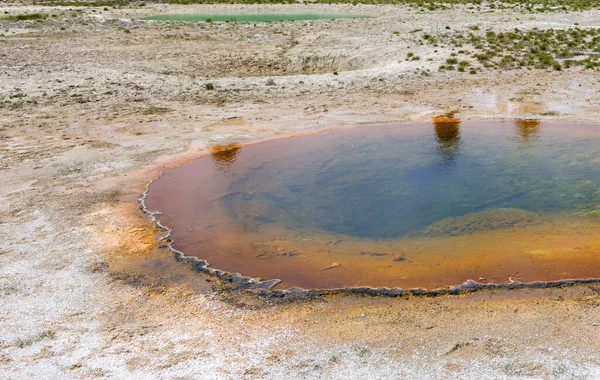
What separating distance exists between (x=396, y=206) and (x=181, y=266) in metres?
3.92

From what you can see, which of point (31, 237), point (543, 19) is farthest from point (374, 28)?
point (31, 237)

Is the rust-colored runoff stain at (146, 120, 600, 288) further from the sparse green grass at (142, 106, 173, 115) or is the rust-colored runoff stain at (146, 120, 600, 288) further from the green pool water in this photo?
the green pool water

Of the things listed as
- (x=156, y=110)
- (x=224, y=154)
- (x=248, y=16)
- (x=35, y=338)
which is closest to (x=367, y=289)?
(x=35, y=338)

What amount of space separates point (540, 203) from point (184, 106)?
35.1 feet

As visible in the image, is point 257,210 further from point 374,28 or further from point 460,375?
point 374,28

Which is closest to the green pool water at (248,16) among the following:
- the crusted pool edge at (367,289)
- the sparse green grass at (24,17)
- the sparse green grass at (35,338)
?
the sparse green grass at (24,17)

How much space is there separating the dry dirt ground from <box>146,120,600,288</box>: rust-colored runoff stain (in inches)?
26.9

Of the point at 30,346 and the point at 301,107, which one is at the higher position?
the point at 301,107

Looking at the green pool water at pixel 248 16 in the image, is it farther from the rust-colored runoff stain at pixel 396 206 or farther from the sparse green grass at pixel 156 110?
the rust-colored runoff stain at pixel 396 206

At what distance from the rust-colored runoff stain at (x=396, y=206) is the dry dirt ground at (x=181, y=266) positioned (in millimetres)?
684

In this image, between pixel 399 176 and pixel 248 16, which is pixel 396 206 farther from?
pixel 248 16

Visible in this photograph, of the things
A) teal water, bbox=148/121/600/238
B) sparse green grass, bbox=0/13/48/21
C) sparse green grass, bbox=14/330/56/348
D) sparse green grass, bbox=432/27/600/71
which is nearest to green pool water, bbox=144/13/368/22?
sparse green grass, bbox=0/13/48/21

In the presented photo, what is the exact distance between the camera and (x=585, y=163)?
11344 mm

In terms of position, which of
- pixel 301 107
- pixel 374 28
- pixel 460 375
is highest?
pixel 374 28
